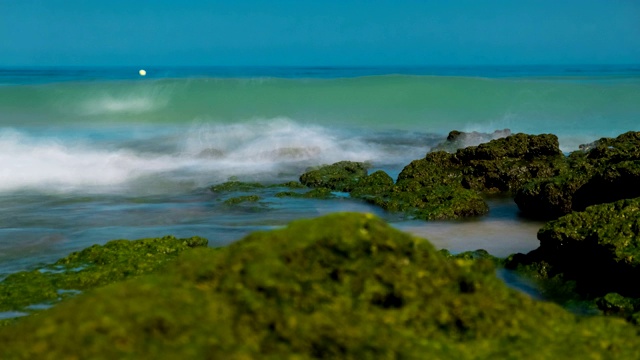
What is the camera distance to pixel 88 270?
25.5ft

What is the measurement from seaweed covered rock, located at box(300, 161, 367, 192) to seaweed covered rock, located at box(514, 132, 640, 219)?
361cm

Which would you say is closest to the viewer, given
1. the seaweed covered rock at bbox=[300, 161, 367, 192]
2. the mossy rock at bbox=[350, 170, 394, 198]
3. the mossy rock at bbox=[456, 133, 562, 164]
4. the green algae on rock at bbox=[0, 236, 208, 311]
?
the green algae on rock at bbox=[0, 236, 208, 311]

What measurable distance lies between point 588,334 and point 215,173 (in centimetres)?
1377

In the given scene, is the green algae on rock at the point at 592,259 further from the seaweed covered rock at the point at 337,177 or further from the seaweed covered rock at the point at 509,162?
the seaweed covered rock at the point at 337,177

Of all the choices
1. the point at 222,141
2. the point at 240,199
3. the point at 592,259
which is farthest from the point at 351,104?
the point at 592,259

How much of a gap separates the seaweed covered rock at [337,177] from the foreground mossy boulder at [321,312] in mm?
10004

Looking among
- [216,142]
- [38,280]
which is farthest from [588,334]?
[216,142]

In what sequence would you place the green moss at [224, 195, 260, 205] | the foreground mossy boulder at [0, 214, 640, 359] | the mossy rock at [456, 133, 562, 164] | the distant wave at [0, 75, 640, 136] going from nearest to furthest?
the foreground mossy boulder at [0, 214, 640, 359] → the green moss at [224, 195, 260, 205] → the mossy rock at [456, 133, 562, 164] → the distant wave at [0, 75, 640, 136]

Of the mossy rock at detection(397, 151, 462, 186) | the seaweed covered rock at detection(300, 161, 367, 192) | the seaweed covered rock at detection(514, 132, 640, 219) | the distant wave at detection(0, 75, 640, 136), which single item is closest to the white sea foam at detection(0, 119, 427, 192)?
the seaweed covered rock at detection(300, 161, 367, 192)

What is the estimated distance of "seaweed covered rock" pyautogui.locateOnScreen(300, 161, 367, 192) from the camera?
14188 mm

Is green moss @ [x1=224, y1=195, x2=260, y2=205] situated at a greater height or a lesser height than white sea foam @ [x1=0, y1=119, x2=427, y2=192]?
lesser

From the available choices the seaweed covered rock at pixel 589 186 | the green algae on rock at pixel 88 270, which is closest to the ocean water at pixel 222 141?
the seaweed covered rock at pixel 589 186

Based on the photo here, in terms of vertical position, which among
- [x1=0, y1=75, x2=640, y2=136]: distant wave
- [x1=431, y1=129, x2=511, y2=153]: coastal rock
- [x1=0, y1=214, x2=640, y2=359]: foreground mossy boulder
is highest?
[x1=0, y1=75, x2=640, y2=136]: distant wave

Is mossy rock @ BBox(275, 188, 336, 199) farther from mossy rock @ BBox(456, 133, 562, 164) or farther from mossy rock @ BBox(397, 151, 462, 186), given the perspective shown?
mossy rock @ BBox(456, 133, 562, 164)
